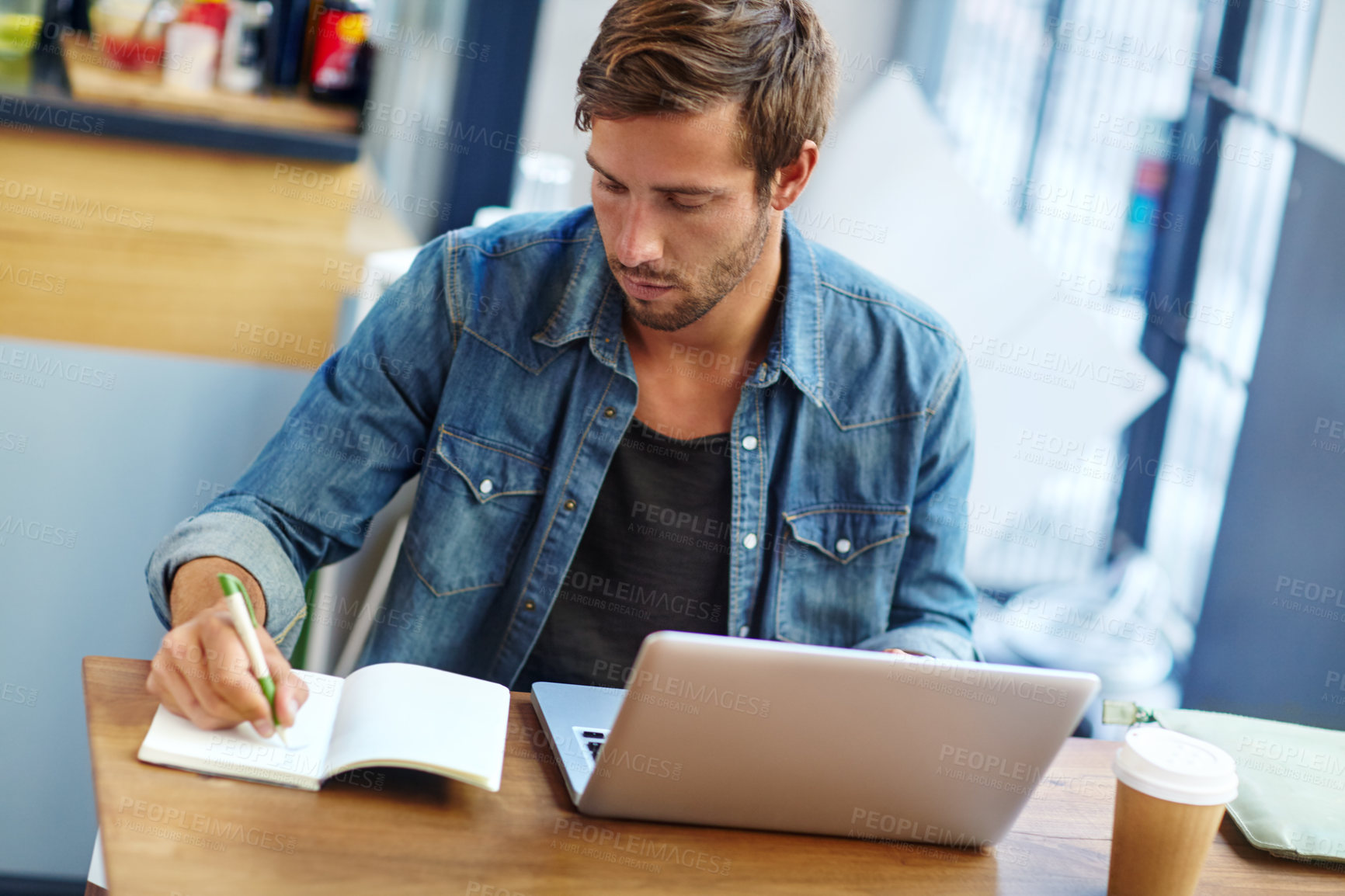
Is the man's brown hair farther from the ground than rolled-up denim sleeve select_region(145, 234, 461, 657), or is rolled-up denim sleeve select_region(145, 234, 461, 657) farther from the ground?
the man's brown hair

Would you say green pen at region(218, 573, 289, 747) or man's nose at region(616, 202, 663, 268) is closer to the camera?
green pen at region(218, 573, 289, 747)

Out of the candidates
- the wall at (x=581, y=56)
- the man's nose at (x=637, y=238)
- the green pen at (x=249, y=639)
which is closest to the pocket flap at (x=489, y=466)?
the man's nose at (x=637, y=238)

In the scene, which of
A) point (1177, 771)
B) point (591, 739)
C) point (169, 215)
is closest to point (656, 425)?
point (591, 739)

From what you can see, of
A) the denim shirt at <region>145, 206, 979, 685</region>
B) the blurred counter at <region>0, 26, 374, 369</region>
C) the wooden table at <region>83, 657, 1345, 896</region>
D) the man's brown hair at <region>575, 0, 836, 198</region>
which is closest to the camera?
the wooden table at <region>83, 657, 1345, 896</region>

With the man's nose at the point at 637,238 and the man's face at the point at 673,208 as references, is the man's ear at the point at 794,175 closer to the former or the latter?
the man's face at the point at 673,208

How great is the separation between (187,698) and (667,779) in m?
0.38

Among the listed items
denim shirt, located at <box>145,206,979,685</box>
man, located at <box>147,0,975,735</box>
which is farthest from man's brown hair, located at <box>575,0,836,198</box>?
denim shirt, located at <box>145,206,979,685</box>

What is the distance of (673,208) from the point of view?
1.32 meters

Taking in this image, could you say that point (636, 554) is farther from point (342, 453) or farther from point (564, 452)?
point (342, 453)

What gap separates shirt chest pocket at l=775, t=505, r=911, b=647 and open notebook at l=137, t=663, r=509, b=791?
541 mm

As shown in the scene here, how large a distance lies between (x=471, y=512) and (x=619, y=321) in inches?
11.5

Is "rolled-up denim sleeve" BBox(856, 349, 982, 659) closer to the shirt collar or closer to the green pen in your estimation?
the shirt collar

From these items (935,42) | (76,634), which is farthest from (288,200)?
(935,42)

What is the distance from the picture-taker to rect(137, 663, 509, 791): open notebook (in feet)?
2.97
